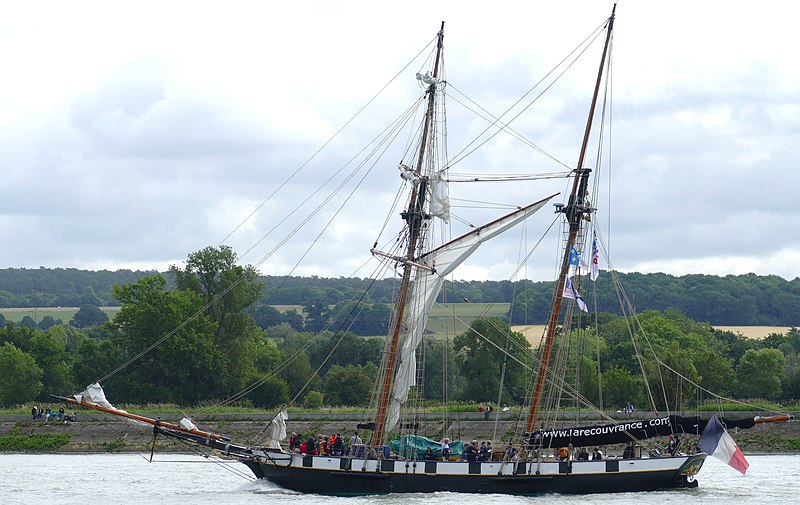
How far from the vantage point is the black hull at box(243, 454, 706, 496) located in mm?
68750

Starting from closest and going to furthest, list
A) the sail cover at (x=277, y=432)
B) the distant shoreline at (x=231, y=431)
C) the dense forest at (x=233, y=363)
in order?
the sail cover at (x=277, y=432), the distant shoreline at (x=231, y=431), the dense forest at (x=233, y=363)

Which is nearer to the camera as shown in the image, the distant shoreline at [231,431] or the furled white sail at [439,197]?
the furled white sail at [439,197]

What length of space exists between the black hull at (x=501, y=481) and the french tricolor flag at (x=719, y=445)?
2.91 feet

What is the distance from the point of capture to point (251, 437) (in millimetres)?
105250

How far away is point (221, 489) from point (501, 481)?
14.3m

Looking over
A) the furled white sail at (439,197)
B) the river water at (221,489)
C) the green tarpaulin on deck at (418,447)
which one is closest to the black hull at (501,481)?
the river water at (221,489)

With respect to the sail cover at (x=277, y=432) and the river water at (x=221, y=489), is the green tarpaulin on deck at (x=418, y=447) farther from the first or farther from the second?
the sail cover at (x=277, y=432)

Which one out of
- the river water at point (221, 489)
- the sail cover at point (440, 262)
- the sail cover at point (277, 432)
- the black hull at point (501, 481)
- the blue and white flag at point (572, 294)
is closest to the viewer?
the river water at point (221, 489)

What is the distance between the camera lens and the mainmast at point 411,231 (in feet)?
241

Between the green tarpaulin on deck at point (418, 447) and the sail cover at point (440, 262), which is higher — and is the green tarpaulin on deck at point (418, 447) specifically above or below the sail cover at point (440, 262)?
below

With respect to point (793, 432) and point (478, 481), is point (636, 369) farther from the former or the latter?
point (478, 481)

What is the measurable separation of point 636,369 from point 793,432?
78.8 feet

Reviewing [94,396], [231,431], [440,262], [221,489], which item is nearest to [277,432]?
[221,489]

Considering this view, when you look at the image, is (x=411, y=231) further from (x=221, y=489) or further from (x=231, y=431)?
(x=231, y=431)
